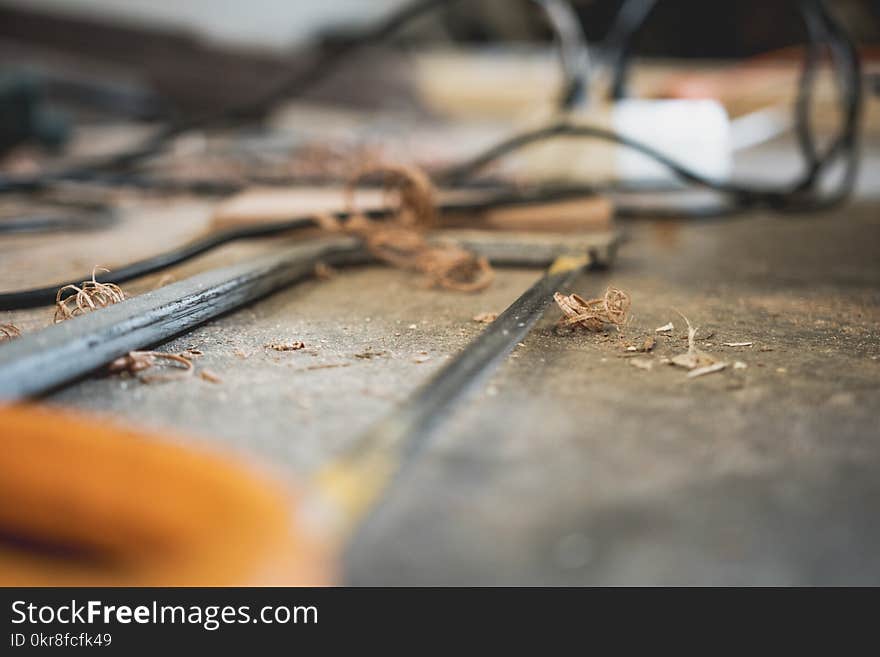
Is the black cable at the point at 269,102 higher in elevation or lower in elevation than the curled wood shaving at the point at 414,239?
higher

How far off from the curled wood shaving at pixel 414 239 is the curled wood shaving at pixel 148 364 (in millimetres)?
646

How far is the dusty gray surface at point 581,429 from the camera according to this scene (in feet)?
2.19

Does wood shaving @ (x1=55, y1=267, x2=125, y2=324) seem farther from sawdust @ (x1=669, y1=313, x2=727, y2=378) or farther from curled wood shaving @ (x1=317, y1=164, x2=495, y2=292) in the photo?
sawdust @ (x1=669, y1=313, x2=727, y2=378)

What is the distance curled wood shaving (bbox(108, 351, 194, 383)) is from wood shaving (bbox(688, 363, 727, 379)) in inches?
28.7

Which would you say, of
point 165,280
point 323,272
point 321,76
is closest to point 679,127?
point 321,76

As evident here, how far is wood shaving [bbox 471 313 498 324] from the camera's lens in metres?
1.34

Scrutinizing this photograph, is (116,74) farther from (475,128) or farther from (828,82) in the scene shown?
(828,82)

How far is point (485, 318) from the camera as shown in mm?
1351

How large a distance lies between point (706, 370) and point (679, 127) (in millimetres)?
2096

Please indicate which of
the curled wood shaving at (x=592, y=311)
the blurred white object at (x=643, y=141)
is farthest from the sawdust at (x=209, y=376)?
the blurred white object at (x=643, y=141)

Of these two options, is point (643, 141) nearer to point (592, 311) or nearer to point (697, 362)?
point (592, 311)

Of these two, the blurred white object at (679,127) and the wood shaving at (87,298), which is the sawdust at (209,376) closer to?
the wood shaving at (87,298)
